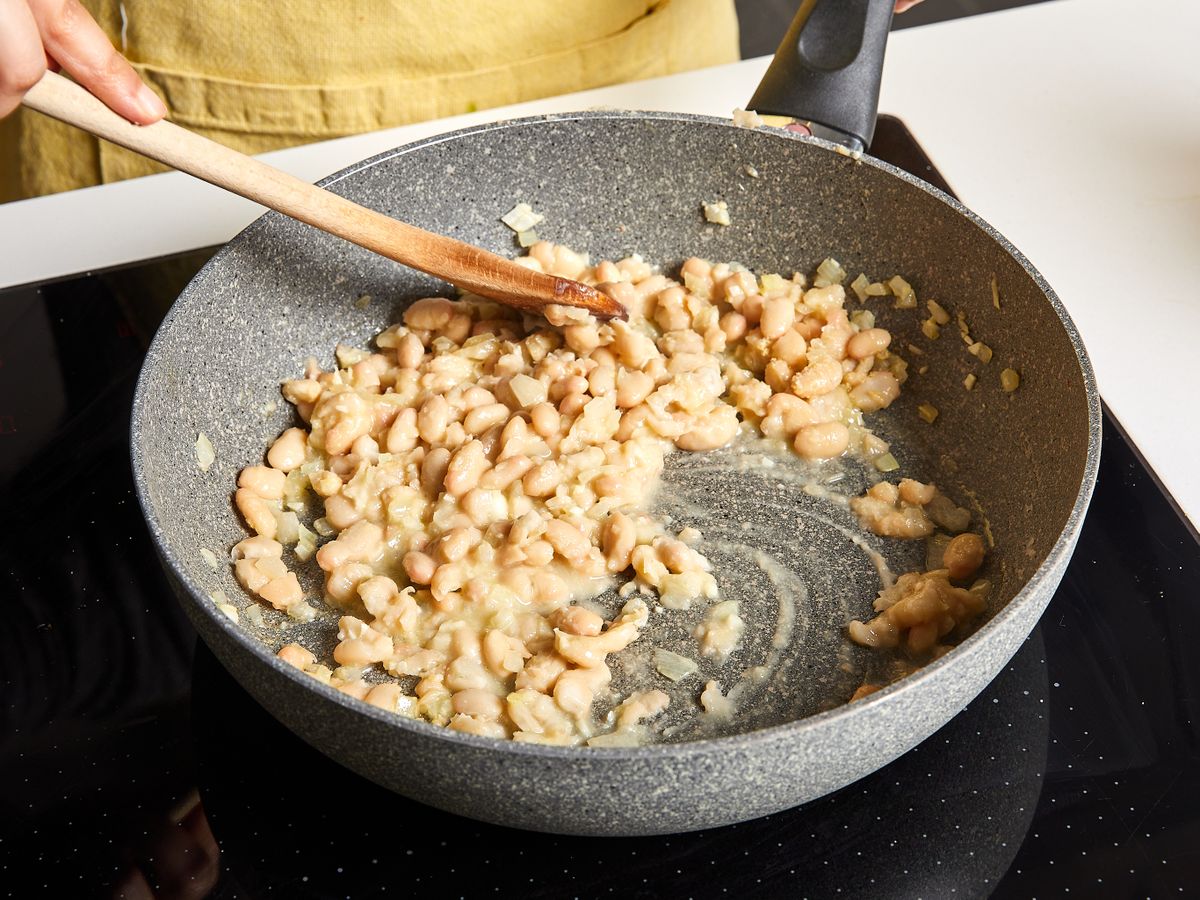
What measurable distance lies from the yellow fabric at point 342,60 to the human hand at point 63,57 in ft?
1.90

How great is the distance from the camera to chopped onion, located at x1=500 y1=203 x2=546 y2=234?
51.8 inches

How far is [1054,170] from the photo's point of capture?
4.72 ft

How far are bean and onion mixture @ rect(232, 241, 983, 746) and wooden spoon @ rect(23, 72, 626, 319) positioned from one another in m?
0.06

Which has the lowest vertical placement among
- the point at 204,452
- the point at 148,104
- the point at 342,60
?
the point at 204,452

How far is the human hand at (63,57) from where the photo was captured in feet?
2.78

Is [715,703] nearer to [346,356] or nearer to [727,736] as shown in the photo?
[727,736]

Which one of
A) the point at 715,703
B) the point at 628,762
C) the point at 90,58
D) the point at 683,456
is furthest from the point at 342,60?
the point at 628,762

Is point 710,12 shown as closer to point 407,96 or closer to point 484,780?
point 407,96

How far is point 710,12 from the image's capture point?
5.59 feet

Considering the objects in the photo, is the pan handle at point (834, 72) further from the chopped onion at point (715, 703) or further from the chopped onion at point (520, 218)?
the chopped onion at point (715, 703)

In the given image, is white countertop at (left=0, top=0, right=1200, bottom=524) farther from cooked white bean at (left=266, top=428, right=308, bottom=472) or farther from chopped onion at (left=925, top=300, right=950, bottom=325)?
cooked white bean at (left=266, top=428, right=308, bottom=472)

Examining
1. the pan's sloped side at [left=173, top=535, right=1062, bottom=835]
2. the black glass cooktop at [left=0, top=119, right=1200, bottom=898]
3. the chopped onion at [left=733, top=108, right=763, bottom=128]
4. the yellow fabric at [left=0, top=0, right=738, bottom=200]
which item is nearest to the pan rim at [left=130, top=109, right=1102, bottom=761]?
the pan's sloped side at [left=173, top=535, right=1062, bottom=835]

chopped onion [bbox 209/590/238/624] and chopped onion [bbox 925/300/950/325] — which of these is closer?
chopped onion [bbox 209/590/238/624]

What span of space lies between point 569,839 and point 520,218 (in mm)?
710
